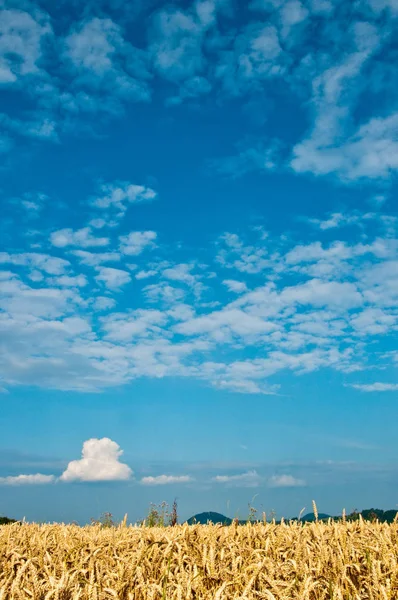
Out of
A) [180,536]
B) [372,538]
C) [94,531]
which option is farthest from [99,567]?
[372,538]

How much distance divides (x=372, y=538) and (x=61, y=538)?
4.57 m

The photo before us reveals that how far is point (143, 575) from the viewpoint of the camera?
586 centimetres

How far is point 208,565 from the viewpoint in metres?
5.64

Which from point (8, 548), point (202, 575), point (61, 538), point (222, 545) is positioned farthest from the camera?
point (61, 538)

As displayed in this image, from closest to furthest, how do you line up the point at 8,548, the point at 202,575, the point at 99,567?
the point at 202,575, the point at 99,567, the point at 8,548

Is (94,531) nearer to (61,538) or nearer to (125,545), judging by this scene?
(61,538)

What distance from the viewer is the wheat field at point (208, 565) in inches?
193

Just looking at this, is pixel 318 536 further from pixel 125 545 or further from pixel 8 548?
pixel 8 548

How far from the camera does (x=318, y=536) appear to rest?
7172 mm

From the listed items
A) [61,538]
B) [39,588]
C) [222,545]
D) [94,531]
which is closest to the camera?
[39,588]

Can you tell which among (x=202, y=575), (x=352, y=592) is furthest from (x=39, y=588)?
(x=352, y=592)

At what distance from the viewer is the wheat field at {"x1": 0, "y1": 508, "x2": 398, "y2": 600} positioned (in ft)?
16.1

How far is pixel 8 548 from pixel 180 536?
2.42 meters

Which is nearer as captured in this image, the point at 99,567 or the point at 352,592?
the point at 352,592
